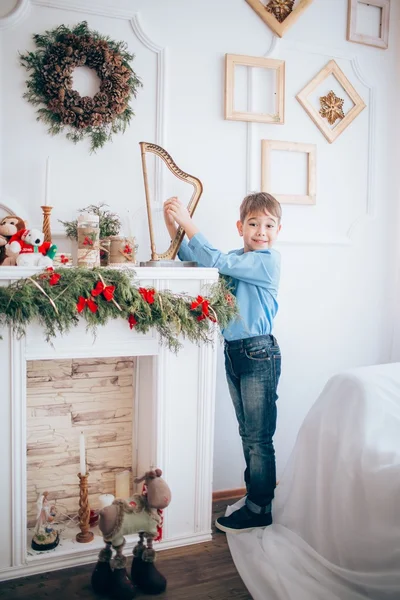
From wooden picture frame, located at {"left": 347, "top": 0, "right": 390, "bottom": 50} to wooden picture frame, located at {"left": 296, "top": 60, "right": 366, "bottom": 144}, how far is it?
20cm

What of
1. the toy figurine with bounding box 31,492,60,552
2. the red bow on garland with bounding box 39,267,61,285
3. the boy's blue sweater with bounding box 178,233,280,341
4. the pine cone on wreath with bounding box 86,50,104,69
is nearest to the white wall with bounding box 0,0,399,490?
the pine cone on wreath with bounding box 86,50,104,69

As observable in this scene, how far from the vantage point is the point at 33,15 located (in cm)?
213

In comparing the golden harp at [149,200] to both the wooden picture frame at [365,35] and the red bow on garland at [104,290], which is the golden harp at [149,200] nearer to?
the red bow on garland at [104,290]

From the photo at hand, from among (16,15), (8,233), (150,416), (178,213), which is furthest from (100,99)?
(150,416)

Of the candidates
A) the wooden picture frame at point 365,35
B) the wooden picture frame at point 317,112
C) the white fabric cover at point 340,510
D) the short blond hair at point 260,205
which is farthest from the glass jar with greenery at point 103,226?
the wooden picture frame at point 365,35

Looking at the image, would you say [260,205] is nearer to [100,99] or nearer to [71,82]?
[100,99]

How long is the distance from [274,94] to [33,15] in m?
1.13

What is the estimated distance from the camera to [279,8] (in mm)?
2523

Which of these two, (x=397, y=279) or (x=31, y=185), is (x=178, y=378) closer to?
(x=31, y=185)

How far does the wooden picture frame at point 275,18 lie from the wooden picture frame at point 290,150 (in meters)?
0.52

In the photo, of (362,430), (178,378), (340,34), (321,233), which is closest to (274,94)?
(340,34)

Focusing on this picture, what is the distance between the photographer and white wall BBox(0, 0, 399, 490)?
2188 millimetres

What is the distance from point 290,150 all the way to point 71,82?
1.08 meters

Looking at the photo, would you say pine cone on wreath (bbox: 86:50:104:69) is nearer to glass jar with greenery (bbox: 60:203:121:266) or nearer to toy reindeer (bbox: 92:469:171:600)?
glass jar with greenery (bbox: 60:203:121:266)
